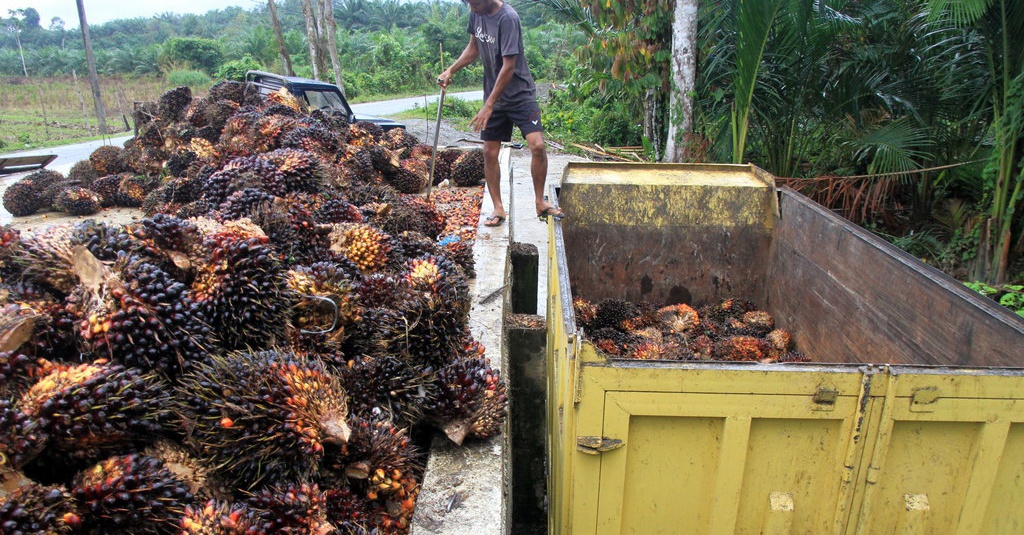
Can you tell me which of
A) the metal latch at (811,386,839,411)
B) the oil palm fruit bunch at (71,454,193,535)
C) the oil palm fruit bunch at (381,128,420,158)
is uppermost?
the oil palm fruit bunch at (381,128,420,158)

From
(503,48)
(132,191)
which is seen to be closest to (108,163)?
(132,191)

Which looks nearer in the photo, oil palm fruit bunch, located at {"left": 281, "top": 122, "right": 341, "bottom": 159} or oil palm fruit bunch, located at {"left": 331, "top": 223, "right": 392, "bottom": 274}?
oil palm fruit bunch, located at {"left": 331, "top": 223, "right": 392, "bottom": 274}

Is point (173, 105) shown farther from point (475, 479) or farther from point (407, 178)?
Result: point (475, 479)

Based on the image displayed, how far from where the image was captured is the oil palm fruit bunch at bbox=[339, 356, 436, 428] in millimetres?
2145

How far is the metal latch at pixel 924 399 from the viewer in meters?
1.73

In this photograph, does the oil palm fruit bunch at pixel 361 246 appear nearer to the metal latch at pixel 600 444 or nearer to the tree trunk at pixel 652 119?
the metal latch at pixel 600 444

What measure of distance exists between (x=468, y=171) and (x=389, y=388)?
5544 mm

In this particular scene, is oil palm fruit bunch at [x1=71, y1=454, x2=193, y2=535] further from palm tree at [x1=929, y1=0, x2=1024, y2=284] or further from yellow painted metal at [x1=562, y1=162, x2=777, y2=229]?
palm tree at [x1=929, y1=0, x2=1024, y2=284]

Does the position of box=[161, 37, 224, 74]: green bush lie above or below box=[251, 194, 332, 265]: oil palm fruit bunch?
above

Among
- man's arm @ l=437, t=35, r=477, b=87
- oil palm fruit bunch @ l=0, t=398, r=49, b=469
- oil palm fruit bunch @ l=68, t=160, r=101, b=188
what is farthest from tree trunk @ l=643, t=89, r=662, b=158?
oil palm fruit bunch @ l=0, t=398, r=49, b=469

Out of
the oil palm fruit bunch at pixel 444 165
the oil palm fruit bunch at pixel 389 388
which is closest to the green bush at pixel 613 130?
the oil palm fruit bunch at pixel 444 165

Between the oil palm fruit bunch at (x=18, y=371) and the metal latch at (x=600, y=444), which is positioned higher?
the oil palm fruit bunch at (x=18, y=371)

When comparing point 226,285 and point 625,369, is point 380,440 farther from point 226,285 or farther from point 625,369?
point 625,369

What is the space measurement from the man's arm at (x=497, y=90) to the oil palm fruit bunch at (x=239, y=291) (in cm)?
302
